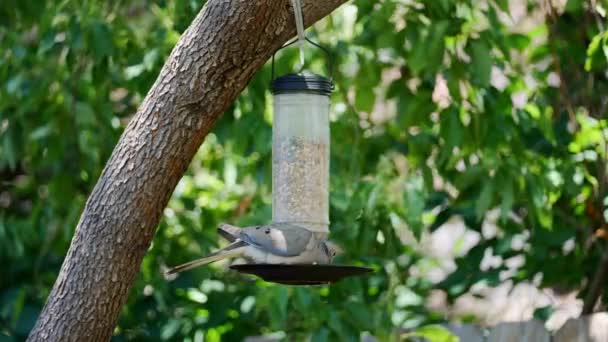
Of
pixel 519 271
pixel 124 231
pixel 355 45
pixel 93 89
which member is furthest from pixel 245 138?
pixel 124 231

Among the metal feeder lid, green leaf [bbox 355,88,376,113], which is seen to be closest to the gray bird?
the metal feeder lid

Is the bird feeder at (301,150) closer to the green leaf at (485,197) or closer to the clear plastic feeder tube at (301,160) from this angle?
the clear plastic feeder tube at (301,160)

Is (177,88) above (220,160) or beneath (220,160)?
beneath

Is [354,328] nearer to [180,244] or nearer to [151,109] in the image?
[180,244]

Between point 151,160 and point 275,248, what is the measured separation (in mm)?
290

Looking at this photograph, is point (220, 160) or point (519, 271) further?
point (220, 160)

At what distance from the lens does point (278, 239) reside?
6.93 feet

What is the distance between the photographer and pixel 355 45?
352cm

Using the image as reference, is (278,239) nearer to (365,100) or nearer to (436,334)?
(436,334)

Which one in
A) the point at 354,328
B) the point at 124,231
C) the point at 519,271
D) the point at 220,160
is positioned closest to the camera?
the point at 124,231

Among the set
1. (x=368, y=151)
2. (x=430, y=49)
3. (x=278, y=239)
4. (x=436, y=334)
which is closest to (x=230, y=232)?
(x=278, y=239)

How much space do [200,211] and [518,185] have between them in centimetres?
140

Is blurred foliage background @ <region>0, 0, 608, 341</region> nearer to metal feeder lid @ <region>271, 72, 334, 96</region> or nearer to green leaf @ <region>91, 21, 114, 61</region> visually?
green leaf @ <region>91, 21, 114, 61</region>

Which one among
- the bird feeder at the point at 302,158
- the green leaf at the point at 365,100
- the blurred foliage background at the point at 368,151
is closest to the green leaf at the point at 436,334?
the blurred foliage background at the point at 368,151
